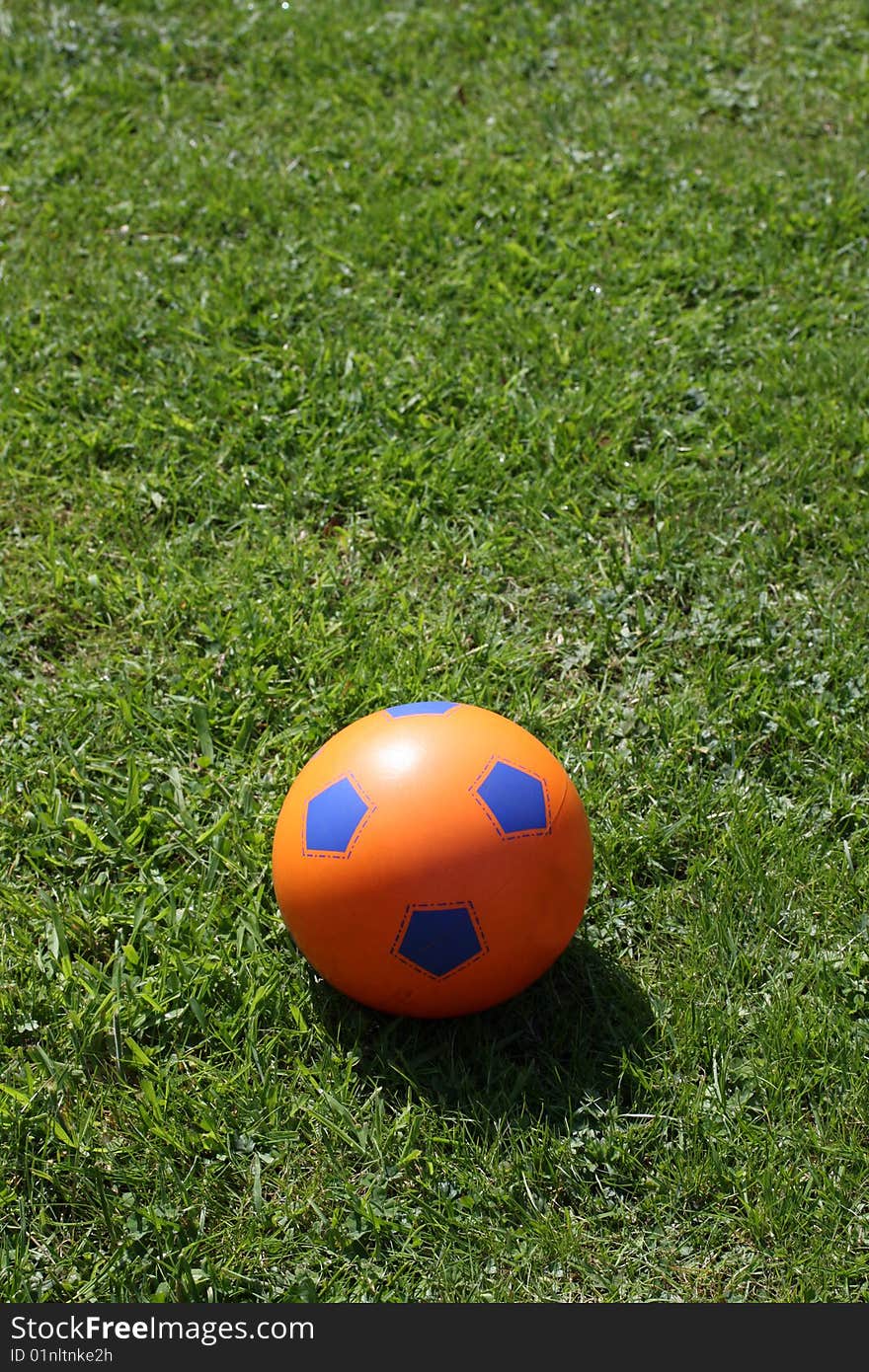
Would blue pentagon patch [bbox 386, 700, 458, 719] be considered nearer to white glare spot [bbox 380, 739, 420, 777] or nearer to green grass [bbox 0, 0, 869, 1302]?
white glare spot [bbox 380, 739, 420, 777]

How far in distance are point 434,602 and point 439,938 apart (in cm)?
165

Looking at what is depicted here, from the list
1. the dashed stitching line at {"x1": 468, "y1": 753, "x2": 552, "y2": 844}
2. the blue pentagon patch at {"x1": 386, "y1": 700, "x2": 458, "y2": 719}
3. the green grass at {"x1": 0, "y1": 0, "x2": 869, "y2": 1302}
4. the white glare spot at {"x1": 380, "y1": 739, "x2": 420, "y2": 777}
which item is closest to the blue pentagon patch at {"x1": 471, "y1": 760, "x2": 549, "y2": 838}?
the dashed stitching line at {"x1": 468, "y1": 753, "x2": 552, "y2": 844}

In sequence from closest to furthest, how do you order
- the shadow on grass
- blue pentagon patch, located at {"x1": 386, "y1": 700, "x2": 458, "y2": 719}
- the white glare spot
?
the white glare spot
the shadow on grass
blue pentagon patch, located at {"x1": 386, "y1": 700, "x2": 458, "y2": 719}

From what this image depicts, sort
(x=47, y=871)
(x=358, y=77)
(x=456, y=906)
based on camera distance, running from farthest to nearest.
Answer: (x=358, y=77)
(x=47, y=871)
(x=456, y=906)

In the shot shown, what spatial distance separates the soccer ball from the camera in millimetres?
2869

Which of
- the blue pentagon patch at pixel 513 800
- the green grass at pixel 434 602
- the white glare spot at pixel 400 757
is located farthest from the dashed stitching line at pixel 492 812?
the green grass at pixel 434 602

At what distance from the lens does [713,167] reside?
6.09 meters

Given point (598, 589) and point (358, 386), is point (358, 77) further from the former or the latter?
point (598, 589)

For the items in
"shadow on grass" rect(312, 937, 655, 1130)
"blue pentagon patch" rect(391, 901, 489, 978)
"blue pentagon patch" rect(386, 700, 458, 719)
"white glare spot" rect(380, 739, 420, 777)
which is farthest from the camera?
"blue pentagon patch" rect(386, 700, 458, 719)

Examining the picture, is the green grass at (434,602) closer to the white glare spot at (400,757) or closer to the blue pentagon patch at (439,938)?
the blue pentagon patch at (439,938)

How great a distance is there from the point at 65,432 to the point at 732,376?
8.55 feet

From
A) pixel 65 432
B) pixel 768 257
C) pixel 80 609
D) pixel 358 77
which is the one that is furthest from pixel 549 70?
pixel 80 609

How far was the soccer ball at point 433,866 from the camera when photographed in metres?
2.87

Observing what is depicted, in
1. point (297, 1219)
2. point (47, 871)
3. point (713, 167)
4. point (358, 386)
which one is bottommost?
point (297, 1219)
